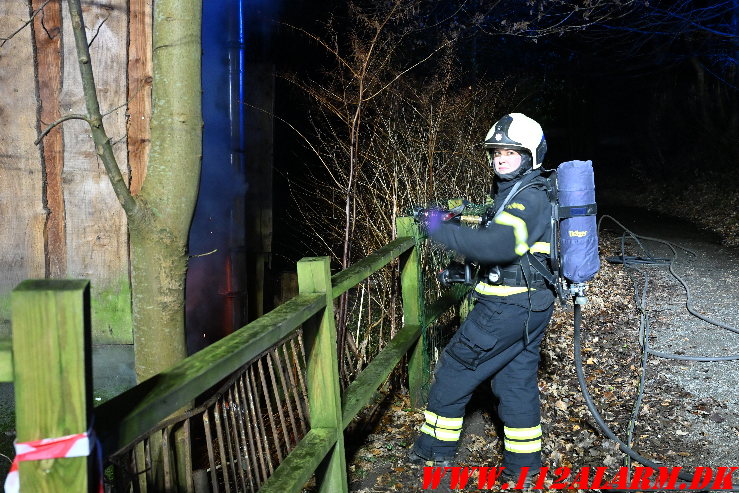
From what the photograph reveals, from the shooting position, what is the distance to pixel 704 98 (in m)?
21.0

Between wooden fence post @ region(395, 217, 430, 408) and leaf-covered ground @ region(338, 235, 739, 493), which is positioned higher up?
wooden fence post @ region(395, 217, 430, 408)

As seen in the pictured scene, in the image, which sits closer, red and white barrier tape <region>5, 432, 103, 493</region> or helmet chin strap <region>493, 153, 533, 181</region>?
red and white barrier tape <region>5, 432, 103, 493</region>

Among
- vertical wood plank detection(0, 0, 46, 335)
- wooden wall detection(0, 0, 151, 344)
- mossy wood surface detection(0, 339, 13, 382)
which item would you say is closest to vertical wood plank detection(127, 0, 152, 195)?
wooden wall detection(0, 0, 151, 344)

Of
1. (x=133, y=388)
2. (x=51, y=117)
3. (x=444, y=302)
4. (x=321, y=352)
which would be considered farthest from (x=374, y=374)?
(x=51, y=117)

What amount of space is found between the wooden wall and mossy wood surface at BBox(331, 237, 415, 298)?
1.78m

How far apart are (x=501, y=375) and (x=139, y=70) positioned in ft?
9.86

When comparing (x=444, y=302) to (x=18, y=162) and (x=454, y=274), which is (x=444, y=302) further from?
(x=18, y=162)

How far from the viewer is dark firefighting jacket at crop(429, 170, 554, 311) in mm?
3645

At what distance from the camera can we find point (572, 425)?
16.0 feet

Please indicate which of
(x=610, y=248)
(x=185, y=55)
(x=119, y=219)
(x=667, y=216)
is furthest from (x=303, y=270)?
(x=667, y=216)

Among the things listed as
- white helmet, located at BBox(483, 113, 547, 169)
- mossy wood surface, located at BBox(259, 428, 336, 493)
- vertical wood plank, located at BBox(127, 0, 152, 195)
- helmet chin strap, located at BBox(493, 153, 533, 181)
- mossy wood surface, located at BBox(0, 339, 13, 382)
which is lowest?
mossy wood surface, located at BBox(259, 428, 336, 493)

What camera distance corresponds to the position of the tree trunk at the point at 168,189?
346 cm

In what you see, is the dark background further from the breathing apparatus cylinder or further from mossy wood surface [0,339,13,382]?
mossy wood surface [0,339,13,382]

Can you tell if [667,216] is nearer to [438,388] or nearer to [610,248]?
[610,248]
